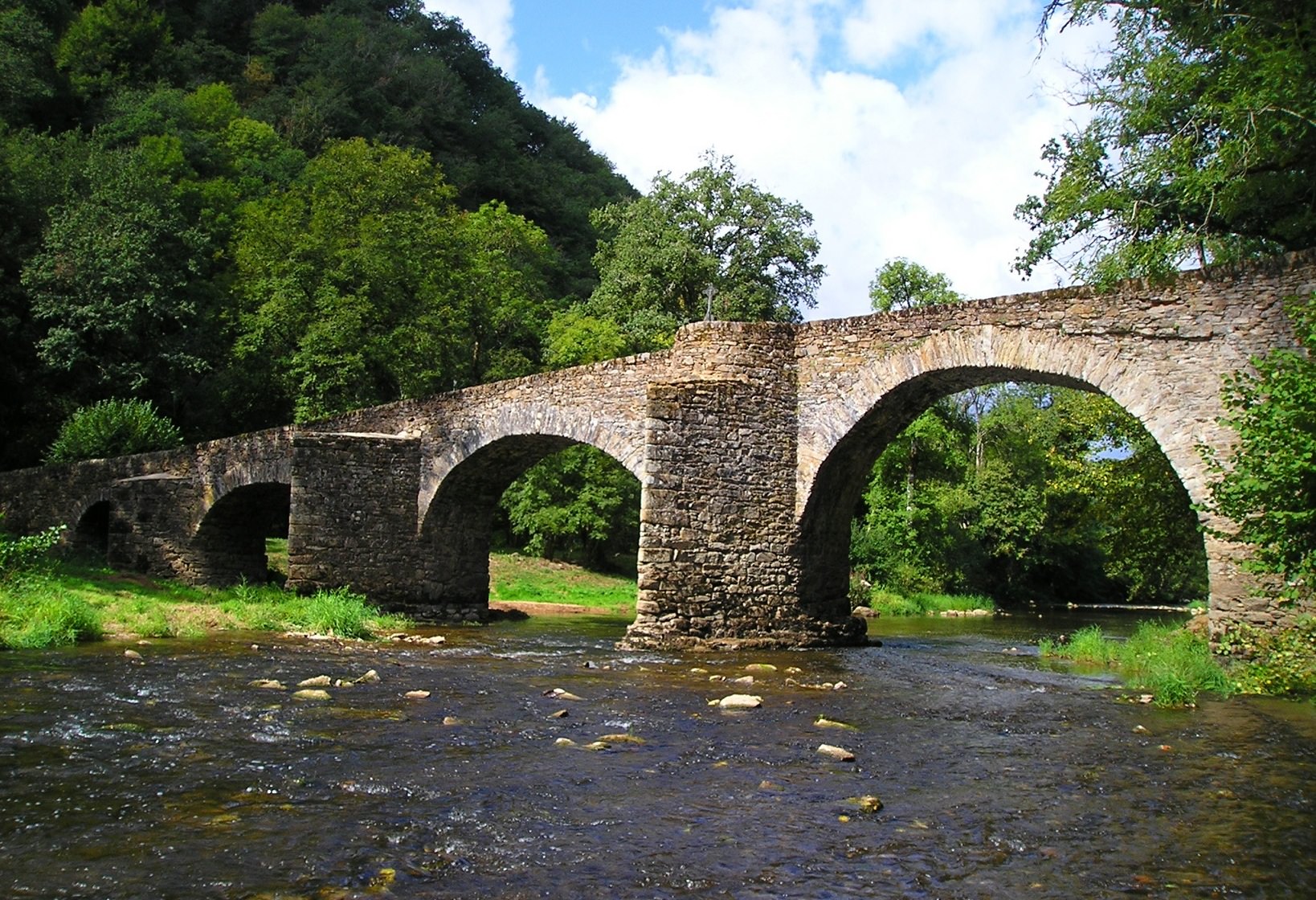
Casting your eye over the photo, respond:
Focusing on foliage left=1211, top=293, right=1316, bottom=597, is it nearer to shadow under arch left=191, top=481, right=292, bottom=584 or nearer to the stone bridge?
the stone bridge

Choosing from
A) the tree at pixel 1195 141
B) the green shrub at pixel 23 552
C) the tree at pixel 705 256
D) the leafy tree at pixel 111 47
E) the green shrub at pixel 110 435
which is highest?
the leafy tree at pixel 111 47

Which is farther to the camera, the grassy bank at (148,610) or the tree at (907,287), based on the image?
the tree at (907,287)

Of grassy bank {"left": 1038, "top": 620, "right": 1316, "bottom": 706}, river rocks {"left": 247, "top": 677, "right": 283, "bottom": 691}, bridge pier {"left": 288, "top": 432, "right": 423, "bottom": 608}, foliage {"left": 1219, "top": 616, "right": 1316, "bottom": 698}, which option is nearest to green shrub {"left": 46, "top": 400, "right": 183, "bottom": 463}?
bridge pier {"left": 288, "top": 432, "right": 423, "bottom": 608}

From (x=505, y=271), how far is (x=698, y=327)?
56.2ft

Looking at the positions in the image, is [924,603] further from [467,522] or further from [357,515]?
[357,515]

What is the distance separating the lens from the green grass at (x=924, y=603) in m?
25.2

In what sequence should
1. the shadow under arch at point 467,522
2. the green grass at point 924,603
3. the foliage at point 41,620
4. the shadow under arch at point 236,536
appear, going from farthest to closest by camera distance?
the green grass at point 924,603
the shadow under arch at point 236,536
the shadow under arch at point 467,522
the foliage at point 41,620

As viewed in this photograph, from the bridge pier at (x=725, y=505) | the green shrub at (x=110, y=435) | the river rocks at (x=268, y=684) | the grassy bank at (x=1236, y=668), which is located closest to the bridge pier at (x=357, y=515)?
the bridge pier at (x=725, y=505)

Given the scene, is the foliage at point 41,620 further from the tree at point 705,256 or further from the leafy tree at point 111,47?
the leafy tree at point 111,47

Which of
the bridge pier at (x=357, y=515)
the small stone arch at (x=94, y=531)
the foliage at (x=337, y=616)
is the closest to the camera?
the foliage at (x=337, y=616)

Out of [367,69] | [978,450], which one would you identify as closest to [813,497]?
[978,450]

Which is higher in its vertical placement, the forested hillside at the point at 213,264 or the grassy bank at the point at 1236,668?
the forested hillside at the point at 213,264

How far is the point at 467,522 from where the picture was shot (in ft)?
58.4

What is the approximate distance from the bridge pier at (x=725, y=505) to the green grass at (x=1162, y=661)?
3053 mm
